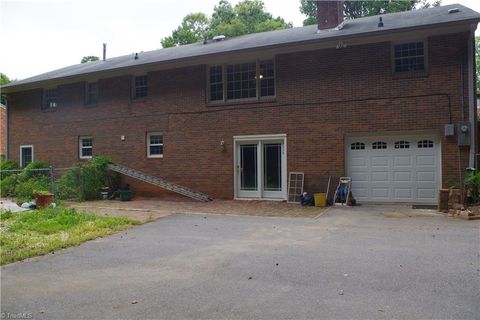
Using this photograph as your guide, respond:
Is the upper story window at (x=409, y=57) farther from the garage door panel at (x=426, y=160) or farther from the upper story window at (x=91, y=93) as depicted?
the upper story window at (x=91, y=93)

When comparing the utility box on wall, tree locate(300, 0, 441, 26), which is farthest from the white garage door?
tree locate(300, 0, 441, 26)

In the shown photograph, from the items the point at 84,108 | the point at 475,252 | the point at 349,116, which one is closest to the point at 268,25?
the point at 84,108

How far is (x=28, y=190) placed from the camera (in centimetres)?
1614

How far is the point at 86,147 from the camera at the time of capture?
1898 centimetres

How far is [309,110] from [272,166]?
238 cm

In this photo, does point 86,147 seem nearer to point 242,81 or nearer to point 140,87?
point 140,87

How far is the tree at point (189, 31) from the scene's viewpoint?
42.3 m

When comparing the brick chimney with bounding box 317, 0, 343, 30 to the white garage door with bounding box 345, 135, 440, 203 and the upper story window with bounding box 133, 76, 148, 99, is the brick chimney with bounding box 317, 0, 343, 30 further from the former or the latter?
the upper story window with bounding box 133, 76, 148, 99

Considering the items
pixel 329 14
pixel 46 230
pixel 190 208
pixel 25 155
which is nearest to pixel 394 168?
pixel 329 14

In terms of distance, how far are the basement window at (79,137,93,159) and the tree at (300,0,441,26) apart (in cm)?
1982

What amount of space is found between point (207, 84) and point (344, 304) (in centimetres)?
1246

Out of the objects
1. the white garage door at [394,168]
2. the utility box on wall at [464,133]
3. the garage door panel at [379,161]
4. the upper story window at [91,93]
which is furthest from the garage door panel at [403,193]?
the upper story window at [91,93]

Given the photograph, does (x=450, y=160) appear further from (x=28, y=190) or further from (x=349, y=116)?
(x=28, y=190)

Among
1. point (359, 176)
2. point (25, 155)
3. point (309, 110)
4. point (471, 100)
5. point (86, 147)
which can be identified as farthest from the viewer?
point (25, 155)
